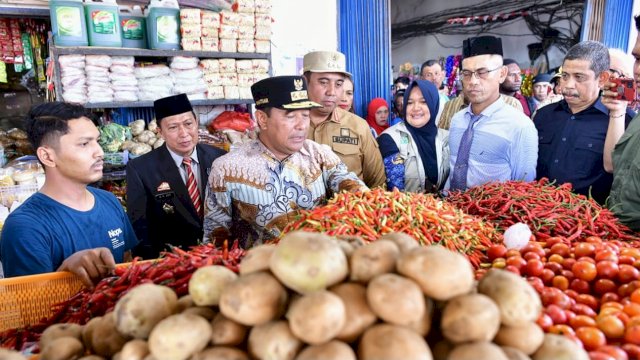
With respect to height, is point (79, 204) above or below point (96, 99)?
below

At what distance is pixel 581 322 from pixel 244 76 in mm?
4467

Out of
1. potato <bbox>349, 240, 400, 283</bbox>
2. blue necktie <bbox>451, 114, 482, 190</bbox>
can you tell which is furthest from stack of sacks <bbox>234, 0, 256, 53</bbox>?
potato <bbox>349, 240, 400, 283</bbox>

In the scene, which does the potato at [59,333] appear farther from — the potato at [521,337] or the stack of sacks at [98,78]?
the stack of sacks at [98,78]

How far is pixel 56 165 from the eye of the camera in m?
2.26

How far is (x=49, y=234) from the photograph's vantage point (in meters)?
2.15

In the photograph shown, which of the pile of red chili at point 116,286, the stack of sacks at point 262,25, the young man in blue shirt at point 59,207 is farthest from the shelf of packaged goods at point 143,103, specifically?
the pile of red chili at point 116,286

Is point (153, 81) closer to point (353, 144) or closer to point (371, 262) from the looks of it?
point (353, 144)

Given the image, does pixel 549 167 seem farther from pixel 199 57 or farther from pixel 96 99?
pixel 96 99

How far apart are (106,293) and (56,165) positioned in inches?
39.5

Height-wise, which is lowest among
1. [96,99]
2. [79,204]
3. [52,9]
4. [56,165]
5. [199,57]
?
[79,204]

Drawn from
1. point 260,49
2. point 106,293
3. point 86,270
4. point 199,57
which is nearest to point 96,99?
point 199,57

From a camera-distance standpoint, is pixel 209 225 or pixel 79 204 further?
pixel 209 225

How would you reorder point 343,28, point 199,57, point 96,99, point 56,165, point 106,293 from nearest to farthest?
point 106,293
point 56,165
point 96,99
point 199,57
point 343,28

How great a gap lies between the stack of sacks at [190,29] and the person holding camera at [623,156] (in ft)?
13.0
